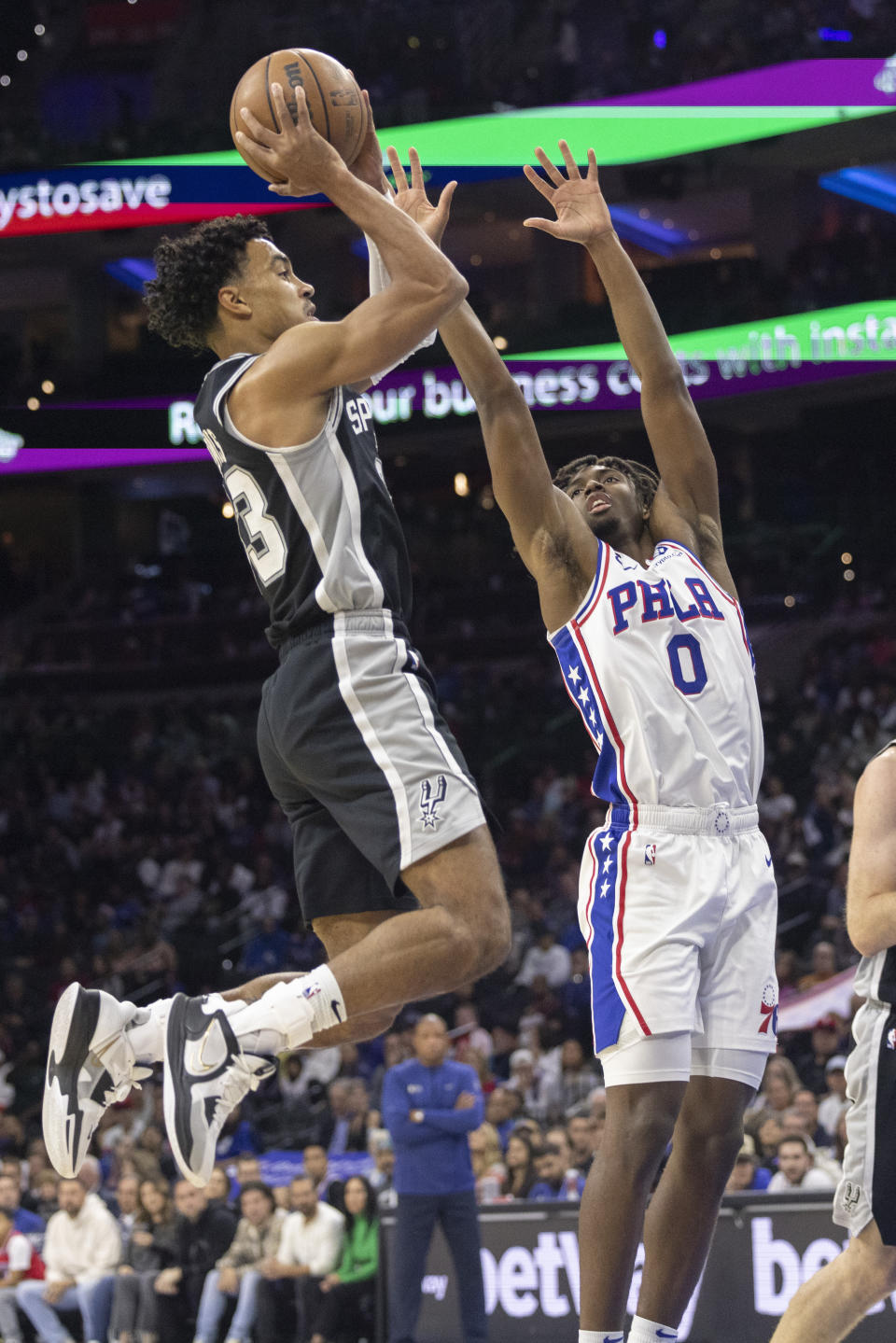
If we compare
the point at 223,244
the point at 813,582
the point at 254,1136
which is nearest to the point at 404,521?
the point at 813,582

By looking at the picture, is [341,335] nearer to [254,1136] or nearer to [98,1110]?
[98,1110]

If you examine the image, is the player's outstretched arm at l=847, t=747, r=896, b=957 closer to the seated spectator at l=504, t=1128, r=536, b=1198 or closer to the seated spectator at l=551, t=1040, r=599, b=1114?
the seated spectator at l=504, t=1128, r=536, b=1198

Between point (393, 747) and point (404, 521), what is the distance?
20003 mm

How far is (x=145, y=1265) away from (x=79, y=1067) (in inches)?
285

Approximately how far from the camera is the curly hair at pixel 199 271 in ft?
14.0

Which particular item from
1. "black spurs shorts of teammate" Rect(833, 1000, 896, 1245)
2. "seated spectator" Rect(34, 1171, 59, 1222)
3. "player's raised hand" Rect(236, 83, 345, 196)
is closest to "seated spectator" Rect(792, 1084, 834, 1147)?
"seated spectator" Rect(34, 1171, 59, 1222)

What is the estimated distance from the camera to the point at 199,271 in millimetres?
4258

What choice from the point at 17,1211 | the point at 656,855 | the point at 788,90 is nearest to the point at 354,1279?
the point at 17,1211

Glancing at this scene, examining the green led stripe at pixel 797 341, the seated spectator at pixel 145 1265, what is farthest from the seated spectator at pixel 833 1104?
the green led stripe at pixel 797 341

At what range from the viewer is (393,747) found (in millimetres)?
3852

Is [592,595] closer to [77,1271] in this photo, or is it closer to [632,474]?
[632,474]

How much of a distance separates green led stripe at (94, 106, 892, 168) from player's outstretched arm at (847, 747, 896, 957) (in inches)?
574

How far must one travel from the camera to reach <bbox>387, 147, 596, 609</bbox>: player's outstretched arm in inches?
172

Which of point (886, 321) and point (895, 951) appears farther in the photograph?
point (886, 321)
